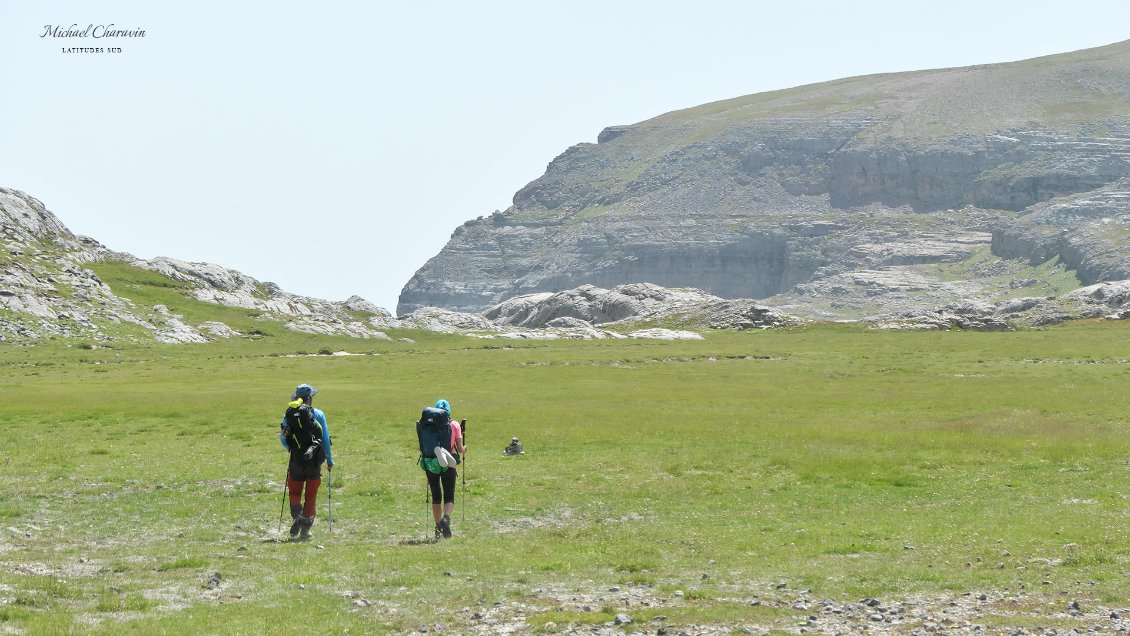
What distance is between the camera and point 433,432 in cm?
2817

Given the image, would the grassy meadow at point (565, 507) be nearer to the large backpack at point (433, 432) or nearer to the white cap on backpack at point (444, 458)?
the white cap on backpack at point (444, 458)

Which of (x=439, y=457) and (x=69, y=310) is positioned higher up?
(x=69, y=310)

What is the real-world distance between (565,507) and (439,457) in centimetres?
609

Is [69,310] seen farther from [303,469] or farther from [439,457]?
[439,457]

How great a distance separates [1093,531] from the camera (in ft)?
85.3

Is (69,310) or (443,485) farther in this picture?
(69,310)

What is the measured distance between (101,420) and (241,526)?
101ft

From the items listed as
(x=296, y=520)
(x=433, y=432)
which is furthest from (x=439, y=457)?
(x=296, y=520)

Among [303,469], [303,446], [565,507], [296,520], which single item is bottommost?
[565,507]

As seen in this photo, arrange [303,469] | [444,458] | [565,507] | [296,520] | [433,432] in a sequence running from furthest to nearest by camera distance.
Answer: [565,507], [433,432], [444,458], [303,469], [296,520]

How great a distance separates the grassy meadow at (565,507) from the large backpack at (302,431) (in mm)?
2297

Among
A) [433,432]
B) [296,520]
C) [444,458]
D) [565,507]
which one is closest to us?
[296,520]

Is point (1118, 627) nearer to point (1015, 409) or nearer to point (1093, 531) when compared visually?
point (1093, 531)

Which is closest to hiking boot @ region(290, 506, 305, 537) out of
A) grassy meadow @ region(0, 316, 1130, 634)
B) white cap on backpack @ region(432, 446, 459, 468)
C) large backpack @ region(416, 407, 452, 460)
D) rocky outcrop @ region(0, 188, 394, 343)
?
grassy meadow @ region(0, 316, 1130, 634)
